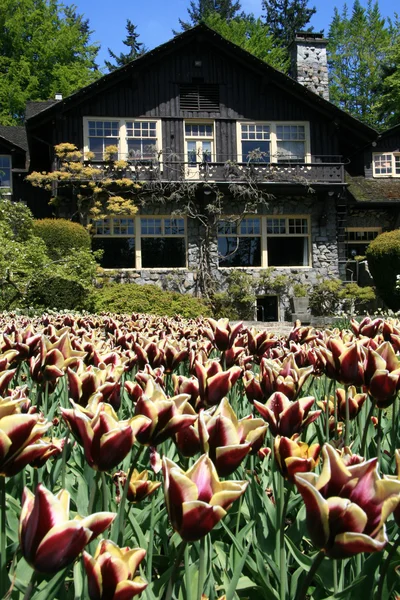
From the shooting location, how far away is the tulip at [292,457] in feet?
3.54

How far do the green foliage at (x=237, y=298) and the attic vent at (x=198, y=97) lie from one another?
556cm

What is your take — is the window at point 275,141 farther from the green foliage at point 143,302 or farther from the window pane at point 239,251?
the green foliage at point 143,302

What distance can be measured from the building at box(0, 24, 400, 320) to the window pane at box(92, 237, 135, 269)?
0.03m

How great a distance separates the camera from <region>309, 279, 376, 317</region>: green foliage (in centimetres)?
1769

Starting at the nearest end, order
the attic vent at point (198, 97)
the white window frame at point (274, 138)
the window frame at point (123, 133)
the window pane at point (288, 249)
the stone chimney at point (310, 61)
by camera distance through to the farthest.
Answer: the window frame at point (123, 133) < the attic vent at point (198, 97) < the white window frame at point (274, 138) < the window pane at point (288, 249) < the stone chimney at point (310, 61)

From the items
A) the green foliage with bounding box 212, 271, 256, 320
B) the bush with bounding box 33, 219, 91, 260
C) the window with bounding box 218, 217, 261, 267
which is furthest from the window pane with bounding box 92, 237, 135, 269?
the green foliage with bounding box 212, 271, 256, 320

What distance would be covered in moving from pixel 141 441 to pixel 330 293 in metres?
17.3

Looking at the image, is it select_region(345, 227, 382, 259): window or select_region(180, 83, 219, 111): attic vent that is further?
select_region(345, 227, 382, 259): window

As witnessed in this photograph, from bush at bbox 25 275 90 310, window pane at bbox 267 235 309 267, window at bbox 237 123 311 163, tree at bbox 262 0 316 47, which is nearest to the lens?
bush at bbox 25 275 90 310

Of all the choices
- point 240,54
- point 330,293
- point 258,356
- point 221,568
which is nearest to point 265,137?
point 240,54

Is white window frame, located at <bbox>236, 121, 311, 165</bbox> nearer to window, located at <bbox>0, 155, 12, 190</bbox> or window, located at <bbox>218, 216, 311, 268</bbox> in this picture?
window, located at <bbox>218, 216, 311, 268</bbox>

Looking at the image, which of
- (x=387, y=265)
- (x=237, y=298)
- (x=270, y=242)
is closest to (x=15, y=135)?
(x=270, y=242)

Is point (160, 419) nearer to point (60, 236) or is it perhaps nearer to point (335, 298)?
point (60, 236)

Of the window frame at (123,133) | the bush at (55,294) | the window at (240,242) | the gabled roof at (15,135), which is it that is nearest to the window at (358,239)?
the window at (240,242)
